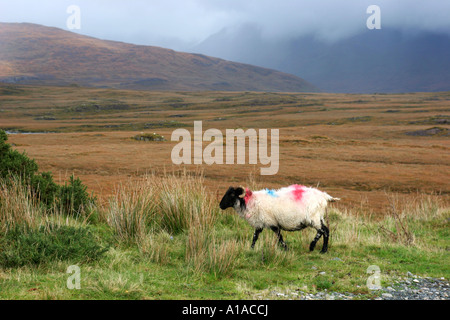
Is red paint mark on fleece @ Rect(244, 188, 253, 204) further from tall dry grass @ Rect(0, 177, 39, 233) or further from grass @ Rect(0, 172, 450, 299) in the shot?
tall dry grass @ Rect(0, 177, 39, 233)

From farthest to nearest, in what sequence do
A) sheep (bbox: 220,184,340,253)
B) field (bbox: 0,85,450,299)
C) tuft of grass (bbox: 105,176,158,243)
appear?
tuft of grass (bbox: 105,176,158,243)
sheep (bbox: 220,184,340,253)
field (bbox: 0,85,450,299)

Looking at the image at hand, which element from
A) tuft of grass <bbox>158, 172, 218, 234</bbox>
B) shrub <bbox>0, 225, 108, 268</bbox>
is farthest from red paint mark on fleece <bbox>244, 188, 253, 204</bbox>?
shrub <bbox>0, 225, 108, 268</bbox>

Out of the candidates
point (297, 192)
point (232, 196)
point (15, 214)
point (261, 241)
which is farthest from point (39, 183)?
point (297, 192)

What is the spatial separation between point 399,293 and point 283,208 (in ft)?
9.23

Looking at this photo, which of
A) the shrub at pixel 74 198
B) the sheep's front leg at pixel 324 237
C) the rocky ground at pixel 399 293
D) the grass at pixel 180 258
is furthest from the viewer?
the shrub at pixel 74 198

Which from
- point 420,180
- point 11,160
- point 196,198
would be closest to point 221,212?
point 196,198

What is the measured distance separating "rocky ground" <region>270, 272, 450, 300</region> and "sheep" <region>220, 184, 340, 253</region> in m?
2.13

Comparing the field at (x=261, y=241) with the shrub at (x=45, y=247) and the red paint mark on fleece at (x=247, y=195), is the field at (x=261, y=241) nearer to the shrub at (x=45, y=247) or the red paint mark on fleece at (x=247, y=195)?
the shrub at (x=45, y=247)

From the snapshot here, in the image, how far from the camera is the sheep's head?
8570 mm

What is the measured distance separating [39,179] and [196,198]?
4277 millimetres

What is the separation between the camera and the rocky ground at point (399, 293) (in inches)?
231

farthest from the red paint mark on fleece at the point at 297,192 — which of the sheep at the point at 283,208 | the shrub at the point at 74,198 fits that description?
the shrub at the point at 74,198

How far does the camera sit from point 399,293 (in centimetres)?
615

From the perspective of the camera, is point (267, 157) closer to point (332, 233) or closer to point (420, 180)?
point (420, 180)
